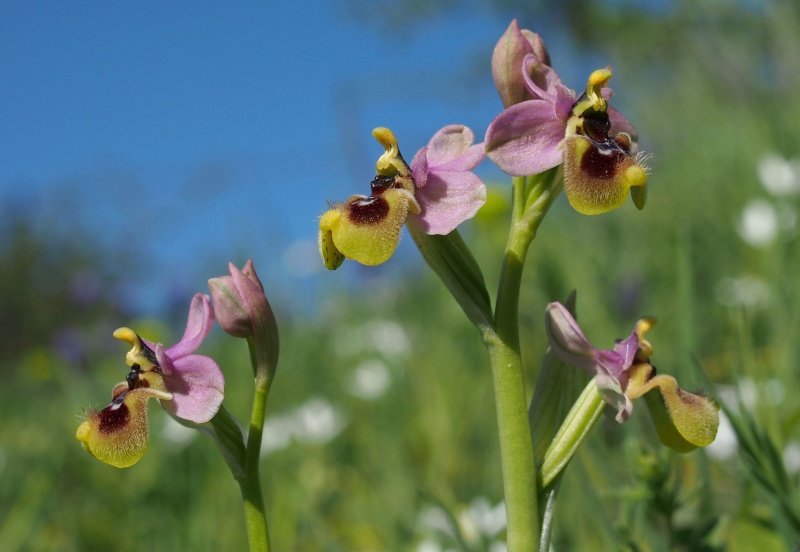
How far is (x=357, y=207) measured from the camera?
0.89m

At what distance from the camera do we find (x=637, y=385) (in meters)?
0.90

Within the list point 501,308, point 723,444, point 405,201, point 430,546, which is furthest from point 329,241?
point 723,444

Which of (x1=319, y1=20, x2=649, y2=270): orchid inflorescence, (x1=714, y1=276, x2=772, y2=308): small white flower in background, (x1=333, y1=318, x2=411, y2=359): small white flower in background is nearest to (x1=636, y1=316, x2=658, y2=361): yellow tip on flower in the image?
(x1=319, y1=20, x2=649, y2=270): orchid inflorescence

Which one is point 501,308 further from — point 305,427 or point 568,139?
point 305,427

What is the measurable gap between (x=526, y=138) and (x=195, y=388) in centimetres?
44

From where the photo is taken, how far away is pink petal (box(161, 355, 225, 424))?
860mm

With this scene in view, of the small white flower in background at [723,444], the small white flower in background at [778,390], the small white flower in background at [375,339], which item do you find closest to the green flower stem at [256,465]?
the small white flower in background at [723,444]

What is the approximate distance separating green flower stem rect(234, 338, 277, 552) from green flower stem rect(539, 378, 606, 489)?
0.30m

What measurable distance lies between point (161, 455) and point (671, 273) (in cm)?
193

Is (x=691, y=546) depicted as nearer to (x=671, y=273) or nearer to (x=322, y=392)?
(x=671, y=273)

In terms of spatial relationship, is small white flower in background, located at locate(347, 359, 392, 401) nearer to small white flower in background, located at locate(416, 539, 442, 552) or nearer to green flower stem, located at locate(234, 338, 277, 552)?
small white flower in background, located at locate(416, 539, 442, 552)

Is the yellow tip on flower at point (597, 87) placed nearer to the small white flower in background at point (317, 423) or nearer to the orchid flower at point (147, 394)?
the orchid flower at point (147, 394)

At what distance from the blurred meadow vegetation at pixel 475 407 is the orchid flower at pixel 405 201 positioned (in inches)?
13.9

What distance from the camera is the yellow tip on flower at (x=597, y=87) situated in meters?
0.92
